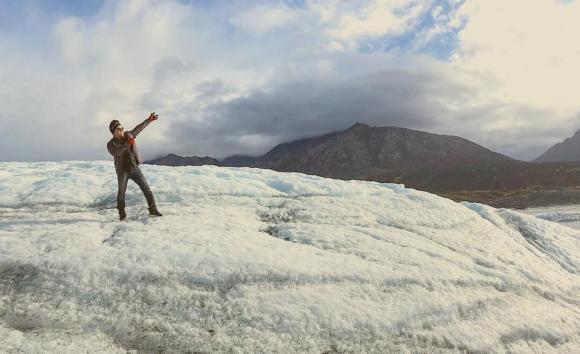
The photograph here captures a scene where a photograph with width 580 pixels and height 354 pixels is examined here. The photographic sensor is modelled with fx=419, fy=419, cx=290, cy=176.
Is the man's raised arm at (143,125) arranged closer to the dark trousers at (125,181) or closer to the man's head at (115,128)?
the man's head at (115,128)

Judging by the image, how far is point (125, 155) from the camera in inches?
474

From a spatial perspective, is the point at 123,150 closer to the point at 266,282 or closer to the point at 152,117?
the point at 152,117

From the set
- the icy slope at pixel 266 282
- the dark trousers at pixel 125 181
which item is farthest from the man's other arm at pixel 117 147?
the icy slope at pixel 266 282

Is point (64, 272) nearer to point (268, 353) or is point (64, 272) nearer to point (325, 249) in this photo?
point (268, 353)

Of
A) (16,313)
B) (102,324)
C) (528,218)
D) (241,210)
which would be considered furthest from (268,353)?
(528,218)

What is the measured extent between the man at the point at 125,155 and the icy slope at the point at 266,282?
33.3 inches

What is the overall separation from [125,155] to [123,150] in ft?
1.35

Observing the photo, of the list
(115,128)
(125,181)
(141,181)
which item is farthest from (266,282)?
(115,128)

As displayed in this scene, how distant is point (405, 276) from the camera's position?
9.83 metres

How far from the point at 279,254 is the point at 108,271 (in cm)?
371

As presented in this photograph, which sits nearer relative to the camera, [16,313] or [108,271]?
[16,313]

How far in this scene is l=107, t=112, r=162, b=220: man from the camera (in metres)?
11.7

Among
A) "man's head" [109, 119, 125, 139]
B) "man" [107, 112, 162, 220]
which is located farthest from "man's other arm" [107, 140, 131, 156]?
"man's head" [109, 119, 125, 139]

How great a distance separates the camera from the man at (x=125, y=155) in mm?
11688
